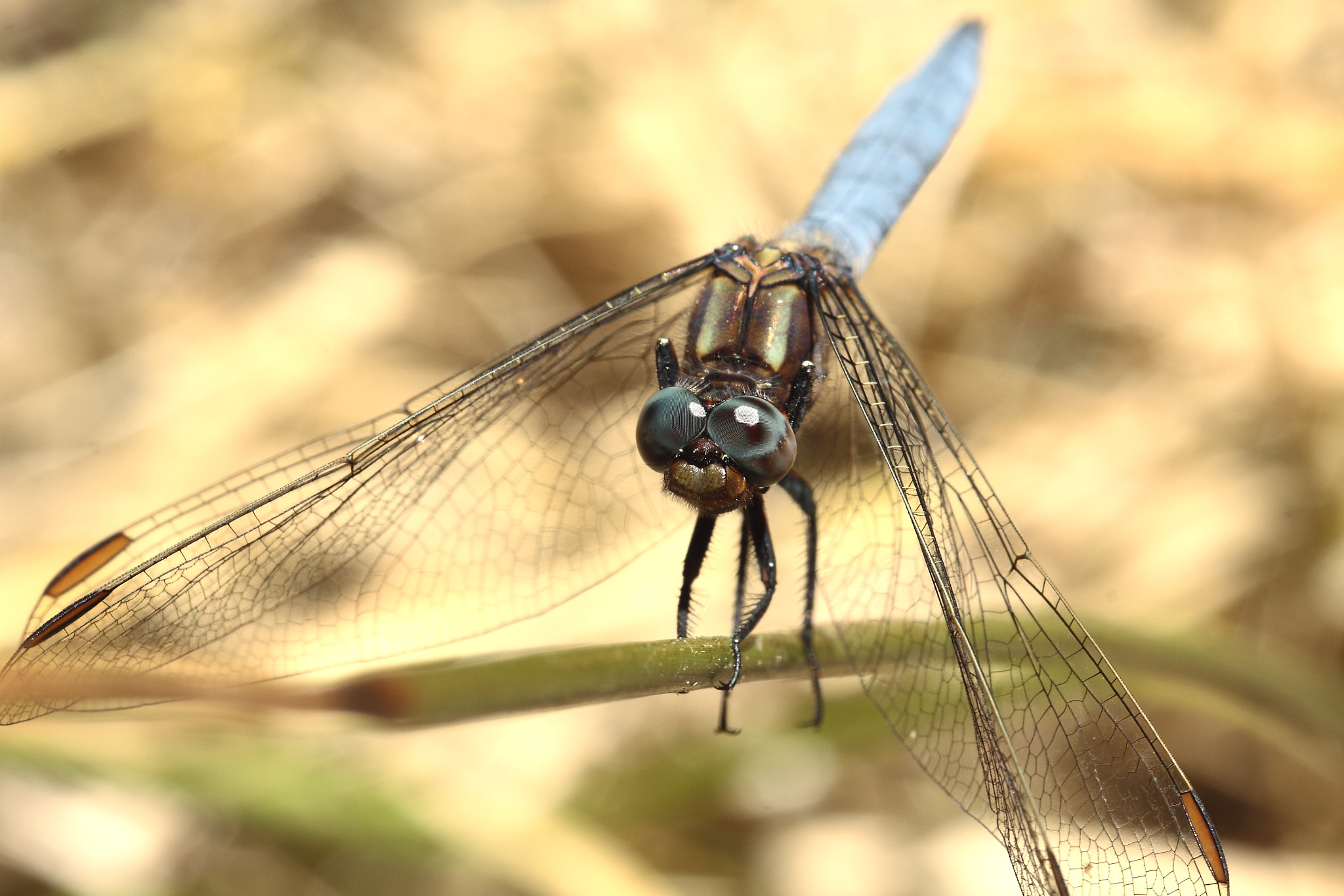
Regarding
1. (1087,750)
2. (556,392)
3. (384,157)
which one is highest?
(384,157)

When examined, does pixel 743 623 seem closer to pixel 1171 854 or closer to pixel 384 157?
pixel 1171 854

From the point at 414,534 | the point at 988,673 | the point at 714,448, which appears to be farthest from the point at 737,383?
the point at 414,534

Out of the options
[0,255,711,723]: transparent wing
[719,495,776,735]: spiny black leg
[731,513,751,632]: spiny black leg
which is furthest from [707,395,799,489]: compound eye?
[0,255,711,723]: transparent wing

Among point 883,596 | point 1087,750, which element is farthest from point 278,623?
point 1087,750

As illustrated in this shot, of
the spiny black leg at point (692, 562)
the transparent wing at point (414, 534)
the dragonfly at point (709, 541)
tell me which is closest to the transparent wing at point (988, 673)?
the dragonfly at point (709, 541)

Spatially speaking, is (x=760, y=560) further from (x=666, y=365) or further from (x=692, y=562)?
(x=666, y=365)

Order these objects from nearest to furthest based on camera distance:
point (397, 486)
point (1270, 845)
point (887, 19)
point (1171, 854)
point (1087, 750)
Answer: point (1171, 854) → point (1087, 750) → point (397, 486) → point (1270, 845) → point (887, 19)
